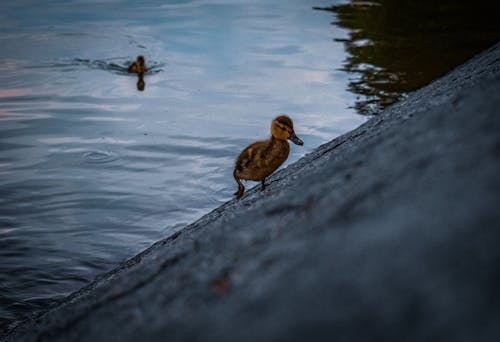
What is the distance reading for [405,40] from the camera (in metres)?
14.5

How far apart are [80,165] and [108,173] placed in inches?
20.5

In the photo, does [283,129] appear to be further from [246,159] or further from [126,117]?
[126,117]

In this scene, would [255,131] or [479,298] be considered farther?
[255,131]

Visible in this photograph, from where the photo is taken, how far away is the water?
636cm

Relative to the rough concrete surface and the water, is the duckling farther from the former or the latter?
the rough concrete surface

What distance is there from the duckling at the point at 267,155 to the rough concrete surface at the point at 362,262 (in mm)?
2238

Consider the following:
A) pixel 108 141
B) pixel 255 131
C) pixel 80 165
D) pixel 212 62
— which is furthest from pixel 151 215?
pixel 212 62

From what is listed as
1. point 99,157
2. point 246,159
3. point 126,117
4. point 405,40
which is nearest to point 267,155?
point 246,159

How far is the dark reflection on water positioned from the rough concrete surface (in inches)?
319

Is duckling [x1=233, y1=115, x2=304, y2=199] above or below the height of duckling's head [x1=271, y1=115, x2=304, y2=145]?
below

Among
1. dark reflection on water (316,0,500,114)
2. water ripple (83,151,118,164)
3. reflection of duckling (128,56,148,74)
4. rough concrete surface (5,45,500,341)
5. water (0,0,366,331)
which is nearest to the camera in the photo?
rough concrete surface (5,45,500,341)

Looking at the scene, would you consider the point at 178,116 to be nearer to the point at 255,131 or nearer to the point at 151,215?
the point at 255,131

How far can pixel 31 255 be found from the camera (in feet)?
19.5

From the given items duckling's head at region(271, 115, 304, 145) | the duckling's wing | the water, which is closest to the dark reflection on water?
the water
